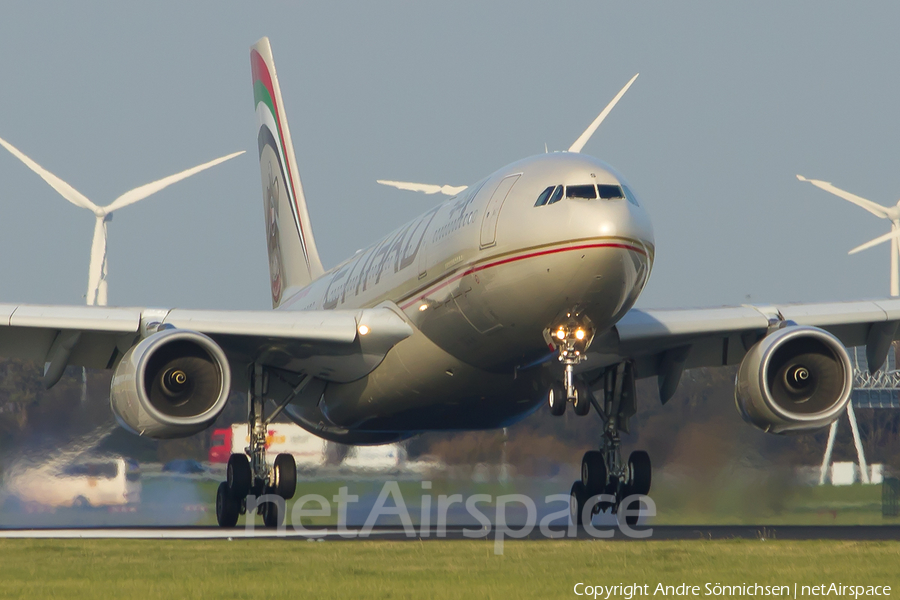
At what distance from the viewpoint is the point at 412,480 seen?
27172mm

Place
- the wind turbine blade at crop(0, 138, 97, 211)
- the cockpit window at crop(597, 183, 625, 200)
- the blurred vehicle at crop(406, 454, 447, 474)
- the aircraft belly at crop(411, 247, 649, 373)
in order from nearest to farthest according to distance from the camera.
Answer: the aircraft belly at crop(411, 247, 649, 373) → the cockpit window at crop(597, 183, 625, 200) → the blurred vehicle at crop(406, 454, 447, 474) → the wind turbine blade at crop(0, 138, 97, 211)

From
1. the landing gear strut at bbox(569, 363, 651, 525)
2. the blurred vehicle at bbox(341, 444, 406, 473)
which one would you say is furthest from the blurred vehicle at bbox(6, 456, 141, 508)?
the landing gear strut at bbox(569, 363, 651, 525)

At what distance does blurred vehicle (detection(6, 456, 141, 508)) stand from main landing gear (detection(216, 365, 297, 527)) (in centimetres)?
462

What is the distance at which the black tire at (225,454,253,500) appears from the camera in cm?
2281

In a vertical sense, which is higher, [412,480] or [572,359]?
[572,359]

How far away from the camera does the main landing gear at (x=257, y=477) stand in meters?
22.6

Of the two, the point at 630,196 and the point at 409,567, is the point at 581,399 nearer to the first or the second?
the point at 630,196

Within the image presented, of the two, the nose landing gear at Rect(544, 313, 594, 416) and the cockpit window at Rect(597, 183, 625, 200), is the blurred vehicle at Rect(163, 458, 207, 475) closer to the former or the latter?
the nose landing gear at Rect(544, 313, 594, 416)

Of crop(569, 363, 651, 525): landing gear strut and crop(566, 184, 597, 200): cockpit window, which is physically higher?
crop(566, 184, 597, 200): cockpit window

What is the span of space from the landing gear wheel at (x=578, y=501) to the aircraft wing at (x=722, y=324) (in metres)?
2.67

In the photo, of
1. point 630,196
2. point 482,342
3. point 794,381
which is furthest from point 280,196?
point 630,196

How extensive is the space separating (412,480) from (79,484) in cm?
672

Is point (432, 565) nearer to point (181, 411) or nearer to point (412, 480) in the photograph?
point (181, 411)

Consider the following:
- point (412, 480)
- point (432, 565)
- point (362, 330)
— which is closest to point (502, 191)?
point (362, 330)
